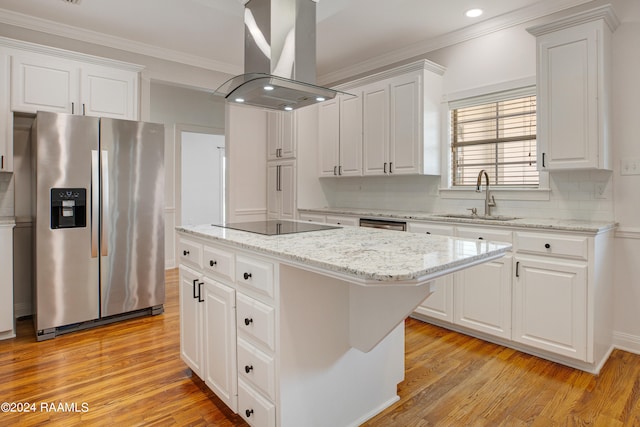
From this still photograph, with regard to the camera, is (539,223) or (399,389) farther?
(539,223)

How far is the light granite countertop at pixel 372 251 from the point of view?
1215mm

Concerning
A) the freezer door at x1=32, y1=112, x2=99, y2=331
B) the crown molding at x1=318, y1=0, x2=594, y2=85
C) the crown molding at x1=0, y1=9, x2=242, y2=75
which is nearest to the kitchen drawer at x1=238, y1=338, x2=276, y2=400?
the freezer door at x1=32, y1=112, x2=99, y2=331

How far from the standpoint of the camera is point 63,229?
10.1 ft

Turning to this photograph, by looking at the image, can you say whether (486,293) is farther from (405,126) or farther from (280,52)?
(280,52)

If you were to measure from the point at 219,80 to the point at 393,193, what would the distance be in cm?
255

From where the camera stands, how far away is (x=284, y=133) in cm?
463

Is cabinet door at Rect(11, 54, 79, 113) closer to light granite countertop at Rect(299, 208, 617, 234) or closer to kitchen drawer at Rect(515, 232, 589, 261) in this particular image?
light granite countertop at Rect(299, 208, 617, 234)

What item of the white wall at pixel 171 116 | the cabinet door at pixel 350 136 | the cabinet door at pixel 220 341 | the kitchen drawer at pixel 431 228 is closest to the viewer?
the cabinet door at pixel 220 341

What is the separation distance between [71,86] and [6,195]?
118 cm

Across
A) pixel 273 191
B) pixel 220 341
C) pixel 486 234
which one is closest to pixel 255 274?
pixel 220 341

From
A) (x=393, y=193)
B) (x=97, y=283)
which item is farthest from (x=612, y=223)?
(x=97, y=283)

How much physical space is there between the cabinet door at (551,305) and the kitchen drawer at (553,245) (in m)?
0.06

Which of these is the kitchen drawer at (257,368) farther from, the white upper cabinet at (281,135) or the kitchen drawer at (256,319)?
the white upper cabinet at (281,135)

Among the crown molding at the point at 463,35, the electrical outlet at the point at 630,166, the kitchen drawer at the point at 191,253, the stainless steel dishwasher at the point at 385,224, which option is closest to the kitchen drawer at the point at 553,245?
the electrical outlet at the point at 630,166
